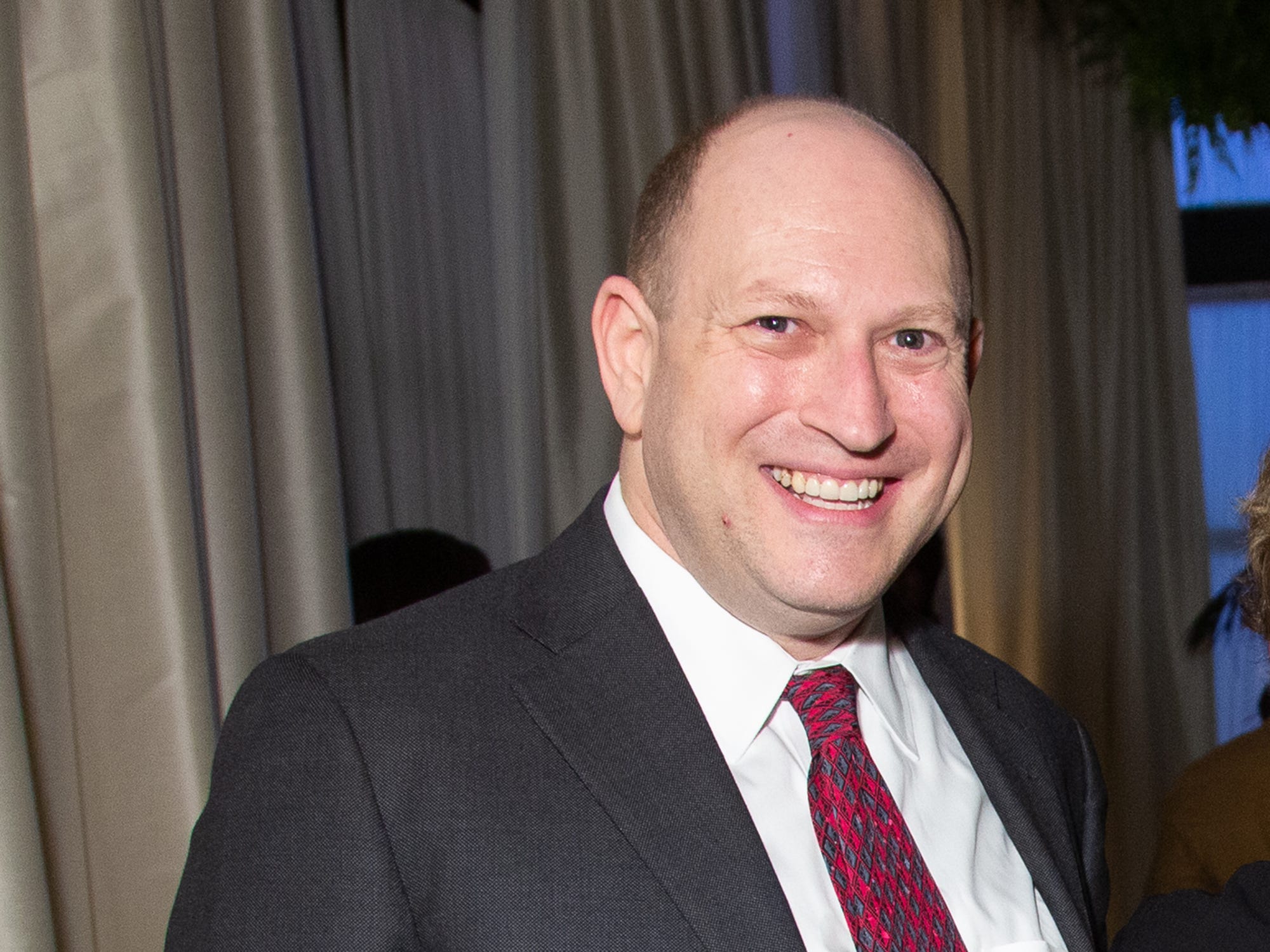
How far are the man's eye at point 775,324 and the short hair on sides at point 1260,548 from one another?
585 millimetres

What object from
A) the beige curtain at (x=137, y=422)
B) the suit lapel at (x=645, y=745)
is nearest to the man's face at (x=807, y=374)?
the suit lapel at (x=645, y=745)

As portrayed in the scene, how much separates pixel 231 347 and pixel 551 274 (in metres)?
1.04

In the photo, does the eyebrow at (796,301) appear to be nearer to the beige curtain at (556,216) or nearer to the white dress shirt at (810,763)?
the white dress shirt at (810,763)

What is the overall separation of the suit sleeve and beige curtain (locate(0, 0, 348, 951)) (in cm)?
26

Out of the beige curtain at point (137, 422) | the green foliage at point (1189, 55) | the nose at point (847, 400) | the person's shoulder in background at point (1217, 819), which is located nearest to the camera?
the nose at point (847, 400)

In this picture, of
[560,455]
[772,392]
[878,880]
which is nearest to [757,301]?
[772,392]

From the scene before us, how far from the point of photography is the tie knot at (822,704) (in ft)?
4.32

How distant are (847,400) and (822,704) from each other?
0.31 m

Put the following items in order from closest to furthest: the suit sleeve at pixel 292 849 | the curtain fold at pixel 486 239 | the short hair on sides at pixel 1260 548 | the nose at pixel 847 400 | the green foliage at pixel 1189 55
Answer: the suit sleeve at pixel 292 849 → the nose at pixel 847 400 → the short hair on sides at pixel 1260 548 → the curtain fold at pixel 486 239 → the green foliage at pixel 1189 55

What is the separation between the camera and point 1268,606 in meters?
1.44

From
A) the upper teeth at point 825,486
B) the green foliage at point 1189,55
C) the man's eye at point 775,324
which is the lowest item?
the upper teeth at point 825,486

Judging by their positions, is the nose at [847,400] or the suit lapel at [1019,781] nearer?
the nose at [847,400]

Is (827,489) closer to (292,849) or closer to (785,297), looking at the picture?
(785,297)

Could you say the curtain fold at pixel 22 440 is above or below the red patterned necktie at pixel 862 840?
above
